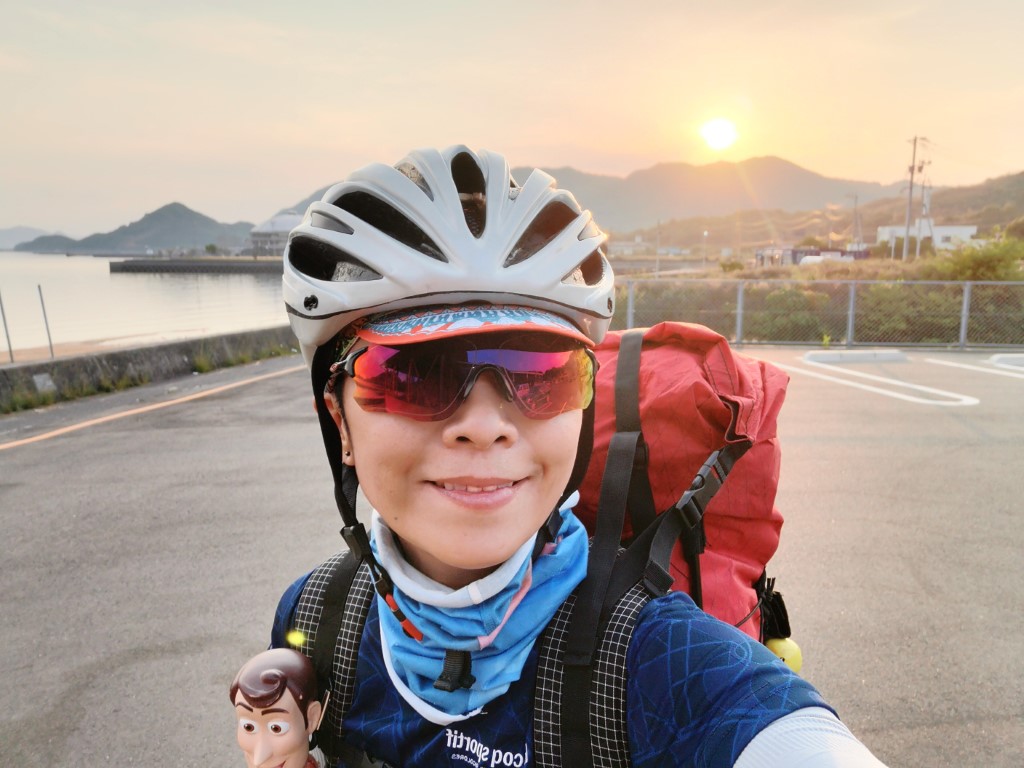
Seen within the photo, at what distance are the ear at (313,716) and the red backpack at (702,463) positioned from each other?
0.73 metres

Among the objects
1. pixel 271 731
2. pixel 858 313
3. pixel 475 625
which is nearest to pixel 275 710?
pixel 271 731

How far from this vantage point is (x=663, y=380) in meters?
1.75

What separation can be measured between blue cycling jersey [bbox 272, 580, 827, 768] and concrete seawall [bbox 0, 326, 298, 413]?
341 inches

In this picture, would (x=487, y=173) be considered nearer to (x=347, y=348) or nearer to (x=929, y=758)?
(x=347, y=348)

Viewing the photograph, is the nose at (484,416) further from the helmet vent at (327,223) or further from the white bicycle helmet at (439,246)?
the helmet vent at (327,223)

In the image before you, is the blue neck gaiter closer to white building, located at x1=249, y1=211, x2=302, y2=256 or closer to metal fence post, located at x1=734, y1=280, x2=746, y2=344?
metal fence post, located at x1=734, y1=280, x2=746, y2=344

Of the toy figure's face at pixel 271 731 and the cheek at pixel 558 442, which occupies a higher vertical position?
the cheek at pixel 558 442

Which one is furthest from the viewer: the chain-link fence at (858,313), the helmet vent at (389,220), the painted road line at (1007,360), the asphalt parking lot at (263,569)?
the chain-link fence at (858,313)

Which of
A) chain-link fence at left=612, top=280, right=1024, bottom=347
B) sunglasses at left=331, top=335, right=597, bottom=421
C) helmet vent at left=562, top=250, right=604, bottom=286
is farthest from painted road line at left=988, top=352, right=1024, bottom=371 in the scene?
sunglasses at left=331, top=335, right=597, bottom=421

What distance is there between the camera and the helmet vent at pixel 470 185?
142 cm

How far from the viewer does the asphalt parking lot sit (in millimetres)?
2732

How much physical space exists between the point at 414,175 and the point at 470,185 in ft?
0.44

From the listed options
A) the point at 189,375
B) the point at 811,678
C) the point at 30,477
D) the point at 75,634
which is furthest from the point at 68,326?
the point at 811,678

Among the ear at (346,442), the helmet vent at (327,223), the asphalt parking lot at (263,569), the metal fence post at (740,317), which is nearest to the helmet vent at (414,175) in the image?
the helmet vent at (327,223)
